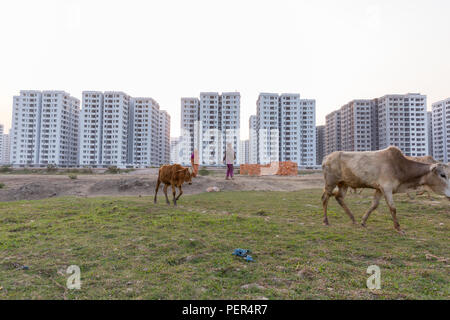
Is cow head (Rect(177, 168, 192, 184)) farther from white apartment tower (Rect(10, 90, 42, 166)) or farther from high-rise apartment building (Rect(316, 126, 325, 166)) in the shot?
high-rise apartment building (Rect(316, 126, 325, 166))

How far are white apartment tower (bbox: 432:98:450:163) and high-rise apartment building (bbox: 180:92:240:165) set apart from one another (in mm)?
99336

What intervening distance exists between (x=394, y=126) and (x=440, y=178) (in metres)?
122

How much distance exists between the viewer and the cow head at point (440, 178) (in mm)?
6252

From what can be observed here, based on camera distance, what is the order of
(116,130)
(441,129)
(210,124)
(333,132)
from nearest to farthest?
1. (116,130)
2. (210,124)
3. (441,129)
4. (333,132)

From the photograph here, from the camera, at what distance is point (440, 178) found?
6312 mm

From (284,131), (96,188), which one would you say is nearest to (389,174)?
(96,188)

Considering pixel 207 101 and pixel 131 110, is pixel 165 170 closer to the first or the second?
pixel 207 101

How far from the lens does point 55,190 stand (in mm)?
15344

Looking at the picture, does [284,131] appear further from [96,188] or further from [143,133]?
[96,188]

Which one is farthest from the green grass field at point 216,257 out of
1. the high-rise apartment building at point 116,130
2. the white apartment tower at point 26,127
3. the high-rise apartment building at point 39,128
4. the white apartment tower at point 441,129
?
the white apartment tower at point 441,129

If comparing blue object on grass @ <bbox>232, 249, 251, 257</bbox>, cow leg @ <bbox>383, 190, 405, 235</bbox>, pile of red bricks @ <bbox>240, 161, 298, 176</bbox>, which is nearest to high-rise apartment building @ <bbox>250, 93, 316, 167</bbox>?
pile of red bricks @ <bbox>240, 161, 298, 176</bbox>

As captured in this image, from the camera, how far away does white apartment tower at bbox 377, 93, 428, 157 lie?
101 meters

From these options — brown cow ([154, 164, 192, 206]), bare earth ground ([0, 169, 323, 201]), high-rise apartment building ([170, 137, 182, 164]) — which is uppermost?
high-rise apartment building ([170, 137, 182, 164])
